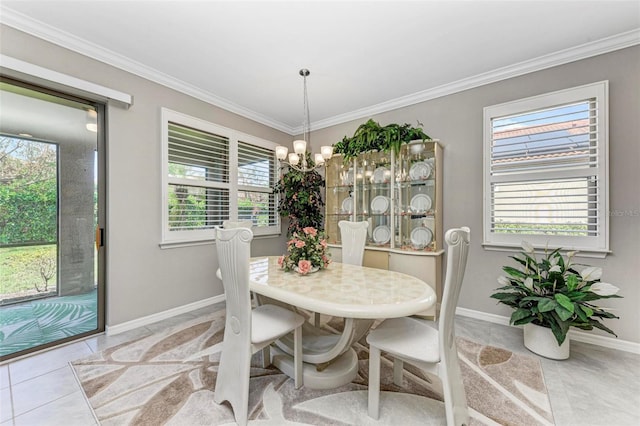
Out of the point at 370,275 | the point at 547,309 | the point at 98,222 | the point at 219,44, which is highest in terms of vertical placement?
the point at 219,44

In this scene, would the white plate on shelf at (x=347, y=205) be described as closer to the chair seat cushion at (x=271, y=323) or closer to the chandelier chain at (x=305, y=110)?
the chandelier chain at (x=305, y=110)

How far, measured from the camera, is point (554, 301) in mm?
2061

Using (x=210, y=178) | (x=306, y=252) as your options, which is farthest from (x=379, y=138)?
(x=210, y=178)

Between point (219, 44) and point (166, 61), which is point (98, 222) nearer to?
point (166, 61)

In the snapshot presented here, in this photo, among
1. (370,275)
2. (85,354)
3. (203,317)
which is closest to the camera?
(370,275)

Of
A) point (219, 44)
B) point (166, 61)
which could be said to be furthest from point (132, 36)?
point (219, 44)

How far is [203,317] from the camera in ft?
9.74

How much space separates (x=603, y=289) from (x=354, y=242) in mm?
1971

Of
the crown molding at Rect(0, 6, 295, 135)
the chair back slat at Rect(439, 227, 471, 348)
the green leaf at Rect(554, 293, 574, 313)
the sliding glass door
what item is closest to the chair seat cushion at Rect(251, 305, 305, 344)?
the chair back slat at Rect(439, 227, 471, 348)

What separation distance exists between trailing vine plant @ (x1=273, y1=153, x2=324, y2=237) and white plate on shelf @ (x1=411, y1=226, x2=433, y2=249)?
1.41m

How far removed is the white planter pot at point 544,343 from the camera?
2.12 meters

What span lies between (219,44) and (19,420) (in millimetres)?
2960

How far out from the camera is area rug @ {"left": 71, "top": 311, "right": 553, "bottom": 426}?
1515 mm

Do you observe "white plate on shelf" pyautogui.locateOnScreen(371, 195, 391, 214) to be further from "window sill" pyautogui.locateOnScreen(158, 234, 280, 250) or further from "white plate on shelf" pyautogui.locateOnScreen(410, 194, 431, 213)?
"window sill" pyautogui.locateOnScreen(158, 234, 280, 250)
